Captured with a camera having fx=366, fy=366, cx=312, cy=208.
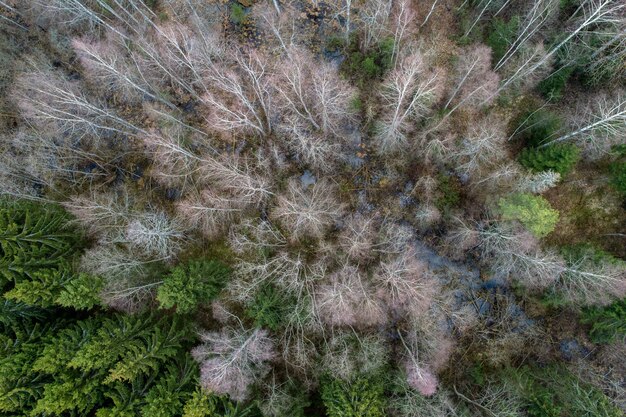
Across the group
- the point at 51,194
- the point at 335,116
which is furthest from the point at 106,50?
the point at 335,116

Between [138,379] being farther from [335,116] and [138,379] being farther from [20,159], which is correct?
[335,116]

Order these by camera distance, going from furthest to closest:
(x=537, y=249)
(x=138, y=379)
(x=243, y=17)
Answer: (x=243, y=17) < (x=537, y=249) < (x=138, y=379)

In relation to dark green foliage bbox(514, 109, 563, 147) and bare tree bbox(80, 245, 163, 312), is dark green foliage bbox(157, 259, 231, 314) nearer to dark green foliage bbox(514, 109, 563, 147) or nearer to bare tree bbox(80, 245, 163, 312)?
bare tree bbox(80, 245, 163, 312)

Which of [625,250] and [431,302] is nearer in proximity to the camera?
[431,302]

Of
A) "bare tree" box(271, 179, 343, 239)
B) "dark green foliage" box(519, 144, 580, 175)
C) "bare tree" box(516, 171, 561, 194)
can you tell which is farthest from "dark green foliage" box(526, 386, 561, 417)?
"bare tree" box(271, 179, 343, 239)

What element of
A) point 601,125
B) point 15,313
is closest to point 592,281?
point 601,125

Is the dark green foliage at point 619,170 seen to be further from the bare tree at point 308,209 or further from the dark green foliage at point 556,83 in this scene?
the bare tree at point 308,209

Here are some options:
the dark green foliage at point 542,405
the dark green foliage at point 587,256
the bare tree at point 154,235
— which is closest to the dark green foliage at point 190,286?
the bare tree at point 154,235
